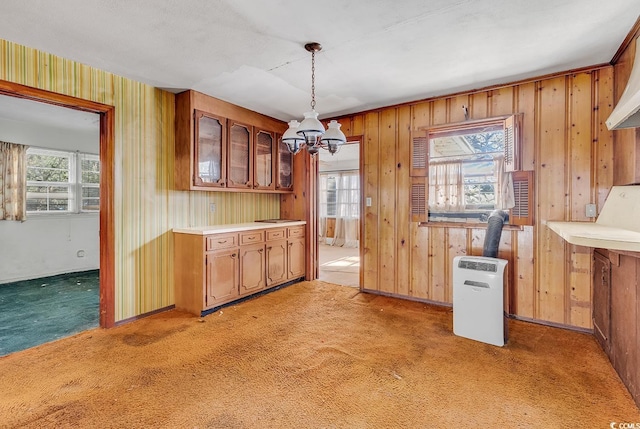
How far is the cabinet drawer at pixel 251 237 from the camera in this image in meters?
3.75

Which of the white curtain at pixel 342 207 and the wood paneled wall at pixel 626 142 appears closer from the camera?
the wood paneled wall at pixel 626 142

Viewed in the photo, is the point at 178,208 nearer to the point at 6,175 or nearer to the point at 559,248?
the point at 6,175

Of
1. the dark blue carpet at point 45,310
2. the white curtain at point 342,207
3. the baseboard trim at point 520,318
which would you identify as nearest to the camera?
the dark blue carpet at point 45,310

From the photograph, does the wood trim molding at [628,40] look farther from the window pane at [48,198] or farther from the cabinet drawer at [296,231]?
the window pane at [48,198]

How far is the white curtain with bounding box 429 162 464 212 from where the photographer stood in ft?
16.9

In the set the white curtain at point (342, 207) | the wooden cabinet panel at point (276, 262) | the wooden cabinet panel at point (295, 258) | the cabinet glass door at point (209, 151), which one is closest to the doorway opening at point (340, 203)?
the white curtain at point (342, 207)

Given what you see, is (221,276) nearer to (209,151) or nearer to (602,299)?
(209,151)

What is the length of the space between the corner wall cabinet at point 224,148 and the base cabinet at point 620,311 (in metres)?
3.60

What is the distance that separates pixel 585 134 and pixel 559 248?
107cm

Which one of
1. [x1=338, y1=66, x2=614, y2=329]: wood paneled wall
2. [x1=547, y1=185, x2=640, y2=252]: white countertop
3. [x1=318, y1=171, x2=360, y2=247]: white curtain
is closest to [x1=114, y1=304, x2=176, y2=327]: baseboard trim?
[x1=338, y1=66, x2=614, y2=329]: wood paneled wall

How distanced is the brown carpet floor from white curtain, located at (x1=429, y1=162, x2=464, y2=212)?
2459 mm

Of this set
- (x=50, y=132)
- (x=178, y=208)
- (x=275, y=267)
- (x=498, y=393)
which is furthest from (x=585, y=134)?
(x=50, y=132)

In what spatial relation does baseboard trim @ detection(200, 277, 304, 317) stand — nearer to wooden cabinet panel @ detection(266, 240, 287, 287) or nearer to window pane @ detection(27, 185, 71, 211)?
wooden cabinet panel @ detection(266, 240, 287, 287)

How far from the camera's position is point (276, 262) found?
425cm
